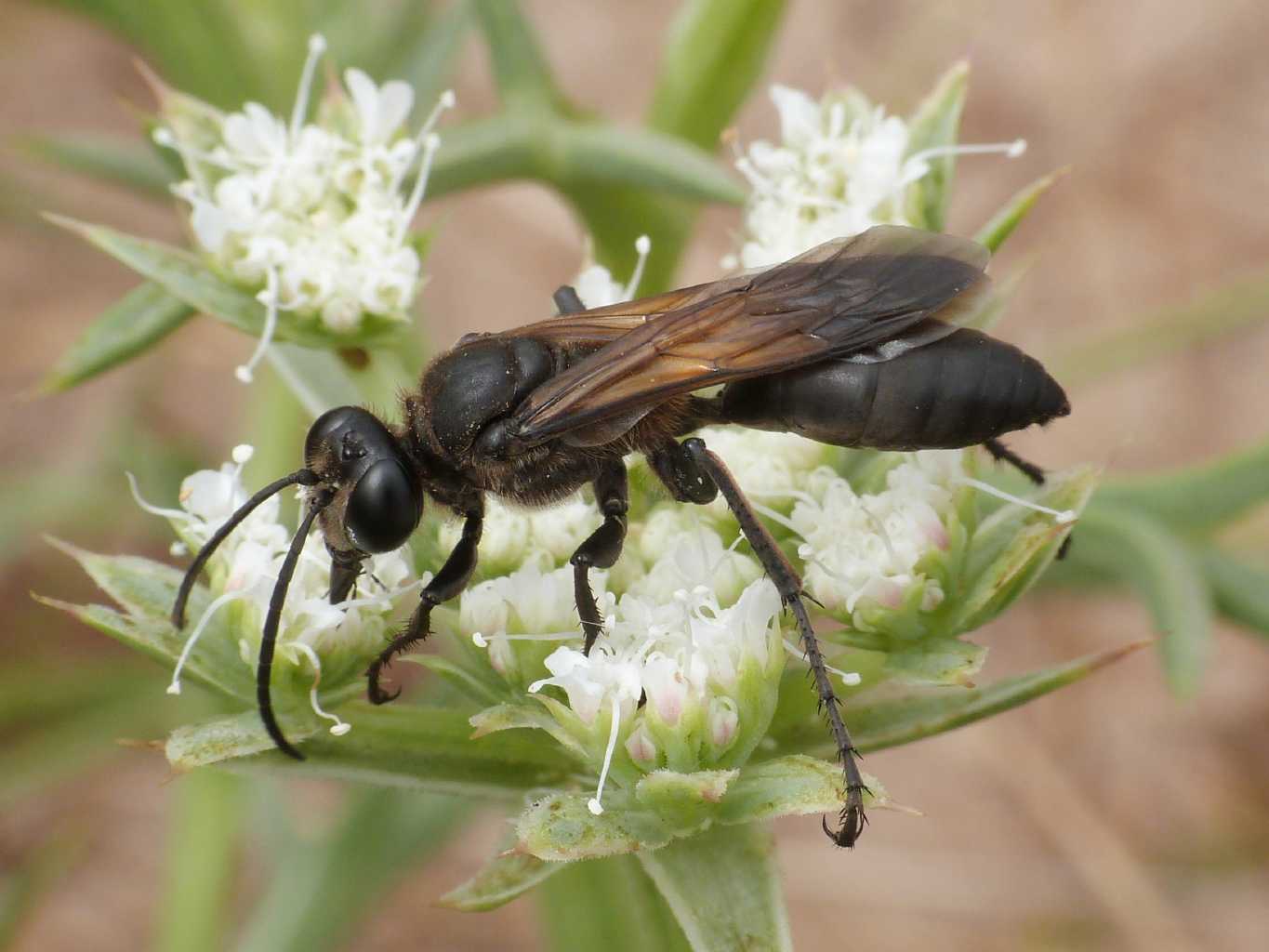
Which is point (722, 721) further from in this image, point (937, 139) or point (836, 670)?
point (937, 139)

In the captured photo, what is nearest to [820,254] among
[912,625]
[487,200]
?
[912,625]

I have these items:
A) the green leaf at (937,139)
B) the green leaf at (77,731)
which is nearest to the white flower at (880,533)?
the green leaf at (937,139)

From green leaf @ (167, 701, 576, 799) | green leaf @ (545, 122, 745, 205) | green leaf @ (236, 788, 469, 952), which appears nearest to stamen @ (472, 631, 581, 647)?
green leaf @ (167, 701, 576, 799)

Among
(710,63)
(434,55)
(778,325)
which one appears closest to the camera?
(778,325)

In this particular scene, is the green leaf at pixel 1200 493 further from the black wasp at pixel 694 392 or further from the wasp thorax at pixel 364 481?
the wasp thorax at pixel 364 481

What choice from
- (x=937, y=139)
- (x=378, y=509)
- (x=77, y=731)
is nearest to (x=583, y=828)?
(x=378, y=509)

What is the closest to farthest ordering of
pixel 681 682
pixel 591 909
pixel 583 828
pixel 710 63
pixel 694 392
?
pixel 583 828 → pixel 681 682 → pixel 694 392 → pixel 591 909 → pixel 710 63

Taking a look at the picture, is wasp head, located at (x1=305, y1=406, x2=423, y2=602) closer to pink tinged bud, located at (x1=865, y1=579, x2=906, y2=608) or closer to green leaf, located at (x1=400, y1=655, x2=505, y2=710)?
green leaf, located at (x1=400, y1=655, x2=505, y2=710)
